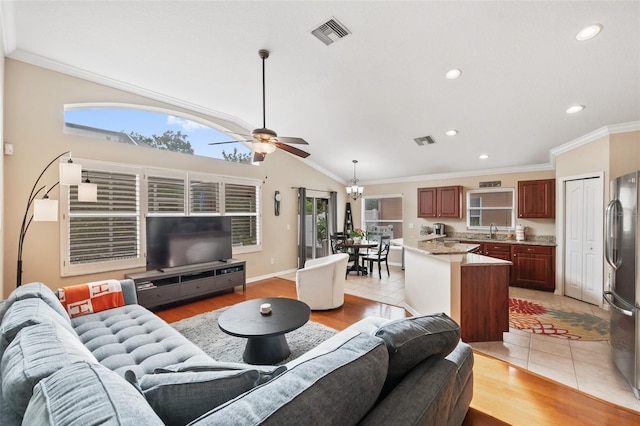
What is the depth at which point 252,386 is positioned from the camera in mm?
993

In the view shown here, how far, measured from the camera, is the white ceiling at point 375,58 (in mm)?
2479

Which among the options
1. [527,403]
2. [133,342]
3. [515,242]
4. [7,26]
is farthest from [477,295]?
[7,26]

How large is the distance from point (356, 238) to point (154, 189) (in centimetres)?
406

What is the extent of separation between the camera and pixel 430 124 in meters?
4.44

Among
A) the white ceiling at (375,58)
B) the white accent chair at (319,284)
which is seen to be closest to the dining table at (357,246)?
the white accent chair at (319,284)

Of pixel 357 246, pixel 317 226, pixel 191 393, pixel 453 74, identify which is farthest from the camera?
pixel 317 226

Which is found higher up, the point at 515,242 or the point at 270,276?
the point at 515,242

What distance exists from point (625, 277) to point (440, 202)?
4364 mm

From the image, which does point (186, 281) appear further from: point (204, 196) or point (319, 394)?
point (319, 394)

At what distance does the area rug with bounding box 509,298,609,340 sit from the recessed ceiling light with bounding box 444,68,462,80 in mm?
3195

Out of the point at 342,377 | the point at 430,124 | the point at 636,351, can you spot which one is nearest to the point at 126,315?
the point at 342,377

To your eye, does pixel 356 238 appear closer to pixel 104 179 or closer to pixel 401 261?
pixel 401 261

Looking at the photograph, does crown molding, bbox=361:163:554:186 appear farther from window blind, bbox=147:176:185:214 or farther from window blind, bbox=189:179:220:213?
window blind, bbox=147:176:185:214

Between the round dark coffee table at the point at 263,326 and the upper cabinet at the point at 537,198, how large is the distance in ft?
17.0
